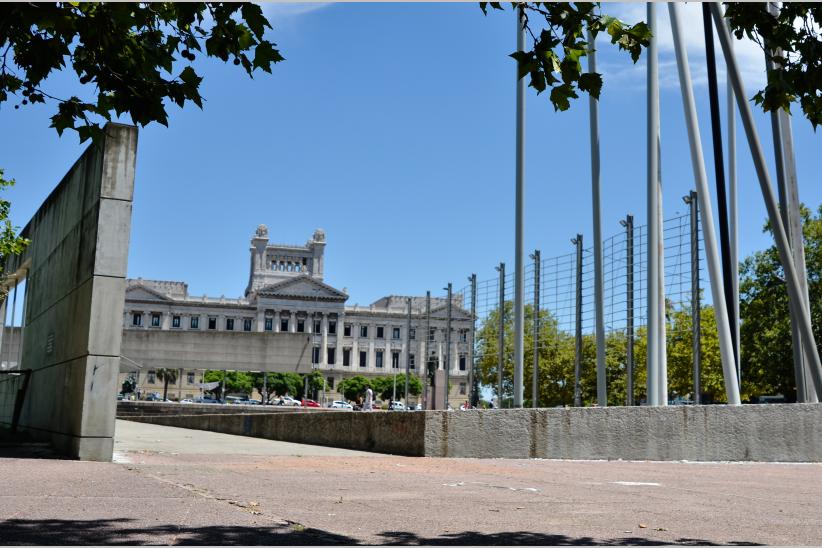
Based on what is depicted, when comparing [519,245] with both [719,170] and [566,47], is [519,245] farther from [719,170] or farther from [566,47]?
[566,47]

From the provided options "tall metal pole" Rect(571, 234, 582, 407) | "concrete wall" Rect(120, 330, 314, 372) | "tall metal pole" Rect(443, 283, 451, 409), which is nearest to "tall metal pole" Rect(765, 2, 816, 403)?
"tall metal pole" Rect(571, 234, 582, 407)

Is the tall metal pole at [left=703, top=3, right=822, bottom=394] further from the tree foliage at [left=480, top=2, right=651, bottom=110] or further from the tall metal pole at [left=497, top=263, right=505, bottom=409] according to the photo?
the tall metal pole at [left=497, top=263, right=505, bottom=409]

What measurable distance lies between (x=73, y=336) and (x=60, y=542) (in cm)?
795

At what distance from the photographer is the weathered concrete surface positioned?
11742mm

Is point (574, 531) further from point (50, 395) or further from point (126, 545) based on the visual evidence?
point (50, 395)

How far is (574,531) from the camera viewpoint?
5125 millimetres

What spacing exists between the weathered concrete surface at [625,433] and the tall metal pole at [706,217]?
4.25 feet

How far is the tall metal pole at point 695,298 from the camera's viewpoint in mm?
15969

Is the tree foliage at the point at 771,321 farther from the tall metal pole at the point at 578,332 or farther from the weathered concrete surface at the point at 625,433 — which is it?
the weathered concrete surface at the point at 625,433

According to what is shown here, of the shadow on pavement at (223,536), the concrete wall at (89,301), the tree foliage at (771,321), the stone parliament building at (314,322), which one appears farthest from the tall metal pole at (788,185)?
the stone parliament building at (314,322)

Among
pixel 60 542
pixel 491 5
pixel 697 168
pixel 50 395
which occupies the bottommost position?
pixel 60 542

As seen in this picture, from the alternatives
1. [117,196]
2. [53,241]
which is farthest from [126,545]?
[53,241]

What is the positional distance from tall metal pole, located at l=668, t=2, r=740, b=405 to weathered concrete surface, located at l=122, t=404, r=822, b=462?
130 centimetres

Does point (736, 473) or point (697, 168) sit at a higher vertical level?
point (697, 168)
